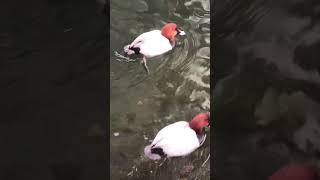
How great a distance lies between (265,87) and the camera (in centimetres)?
195

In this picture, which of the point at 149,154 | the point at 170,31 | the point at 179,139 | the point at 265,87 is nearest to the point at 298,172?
the point at 265,87

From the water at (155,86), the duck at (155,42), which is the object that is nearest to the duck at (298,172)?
the water at (155,86)

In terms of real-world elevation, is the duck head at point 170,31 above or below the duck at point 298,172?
above

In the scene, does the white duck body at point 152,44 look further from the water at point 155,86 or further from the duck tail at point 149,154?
the duck tail at point 149,154

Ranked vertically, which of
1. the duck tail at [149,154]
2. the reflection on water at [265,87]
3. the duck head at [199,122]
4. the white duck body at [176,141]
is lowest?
the duck tail at [149,154]

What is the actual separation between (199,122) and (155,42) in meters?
0.42

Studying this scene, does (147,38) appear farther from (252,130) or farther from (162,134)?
(252,130)

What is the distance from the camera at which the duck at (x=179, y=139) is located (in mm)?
2002

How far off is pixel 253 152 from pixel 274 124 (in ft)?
0.51

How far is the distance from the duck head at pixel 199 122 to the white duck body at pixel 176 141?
2 cm
